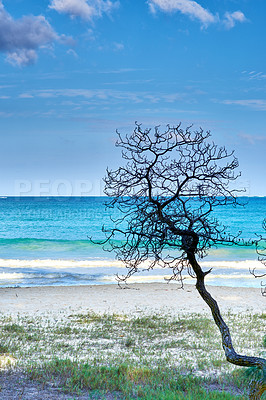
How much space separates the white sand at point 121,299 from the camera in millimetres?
15672

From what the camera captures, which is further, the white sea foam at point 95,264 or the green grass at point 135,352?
the white sea foam at point 95,264

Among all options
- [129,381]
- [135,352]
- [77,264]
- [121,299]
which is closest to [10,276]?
[77,264]

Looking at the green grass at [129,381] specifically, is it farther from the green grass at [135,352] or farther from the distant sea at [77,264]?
the distant sea at [77,264]

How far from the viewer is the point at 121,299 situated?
57.5 feet

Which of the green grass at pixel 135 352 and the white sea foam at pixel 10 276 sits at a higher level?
the green grass at pixel 135 352

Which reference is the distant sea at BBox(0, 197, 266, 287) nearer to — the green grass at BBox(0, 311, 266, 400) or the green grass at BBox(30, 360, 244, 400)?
the green grass at BBox(0, 311, 266, 400)

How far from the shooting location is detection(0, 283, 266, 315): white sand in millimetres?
15672

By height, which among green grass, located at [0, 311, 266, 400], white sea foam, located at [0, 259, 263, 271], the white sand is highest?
green grass, located at [0, 311, 266, 400]

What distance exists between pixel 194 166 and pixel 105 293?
514 inches

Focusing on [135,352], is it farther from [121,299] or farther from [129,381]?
[121,299]

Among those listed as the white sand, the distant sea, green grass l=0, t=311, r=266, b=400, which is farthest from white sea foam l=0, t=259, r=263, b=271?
green grass l=0, t=311, r=266, b=400

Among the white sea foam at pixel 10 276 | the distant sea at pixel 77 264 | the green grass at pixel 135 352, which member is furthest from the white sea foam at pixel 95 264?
the green grass at pixel 135 352

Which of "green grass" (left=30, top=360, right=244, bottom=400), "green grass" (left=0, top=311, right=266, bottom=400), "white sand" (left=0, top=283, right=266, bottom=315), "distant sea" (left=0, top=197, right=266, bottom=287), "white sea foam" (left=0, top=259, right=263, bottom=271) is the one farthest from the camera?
"white sea foam" (left=0, top=259, right=263, bottom=271)

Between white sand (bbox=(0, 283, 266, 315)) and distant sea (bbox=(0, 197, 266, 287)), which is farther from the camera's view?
distant sea (bbox=(0, 197, 266, 287))
